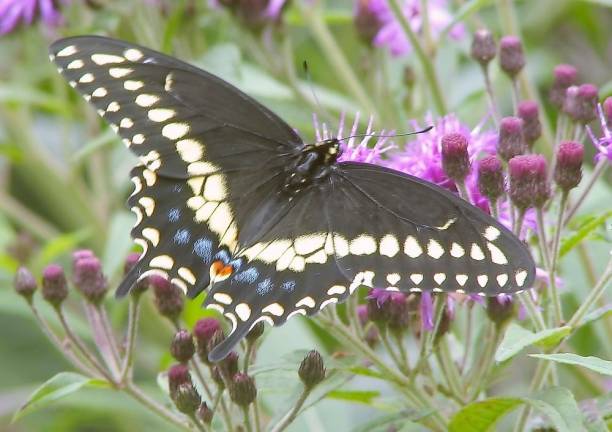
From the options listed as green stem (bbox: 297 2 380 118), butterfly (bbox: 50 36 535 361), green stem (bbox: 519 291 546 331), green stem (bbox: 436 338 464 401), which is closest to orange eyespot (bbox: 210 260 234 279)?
butterfly (bbox: 50 36 535 361)

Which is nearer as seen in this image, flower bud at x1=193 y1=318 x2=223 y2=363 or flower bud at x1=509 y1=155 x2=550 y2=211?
flower bud at x1=509 y1=155 x2=550 y2=211

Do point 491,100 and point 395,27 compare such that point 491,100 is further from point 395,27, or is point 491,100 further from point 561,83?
point 395,27

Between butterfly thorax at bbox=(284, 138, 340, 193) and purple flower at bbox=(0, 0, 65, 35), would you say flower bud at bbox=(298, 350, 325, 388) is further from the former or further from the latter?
purple flower at bbox=(0, 0, 65, 35)

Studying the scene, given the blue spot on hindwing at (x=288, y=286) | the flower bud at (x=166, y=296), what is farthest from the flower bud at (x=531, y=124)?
the flower bud at (x=166, y=296)

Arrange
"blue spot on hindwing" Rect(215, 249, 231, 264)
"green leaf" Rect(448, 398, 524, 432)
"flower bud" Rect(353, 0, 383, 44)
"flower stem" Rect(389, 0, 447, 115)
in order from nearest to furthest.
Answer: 1. "green leaf" Rect(448, 398, 524, 432)
2. "blue spot on hindwing" Rect(215, 249, 231, 264)
3. "flower stem" Rect(389, 0, 447, 115)
4. "flower bud" Rect(353, 0, 383, 44)

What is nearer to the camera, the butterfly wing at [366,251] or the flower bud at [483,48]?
the butterfly wing at [366,251]

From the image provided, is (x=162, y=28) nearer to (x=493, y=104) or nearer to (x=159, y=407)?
(x=493, y=104)

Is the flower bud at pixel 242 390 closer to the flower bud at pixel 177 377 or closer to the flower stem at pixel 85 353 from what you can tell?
the flower bud at pixel 177 377
